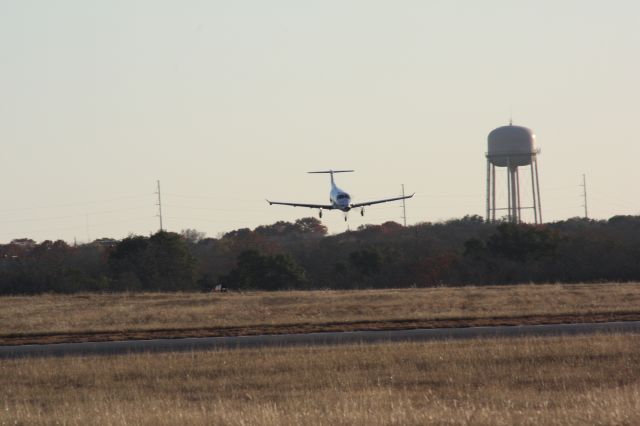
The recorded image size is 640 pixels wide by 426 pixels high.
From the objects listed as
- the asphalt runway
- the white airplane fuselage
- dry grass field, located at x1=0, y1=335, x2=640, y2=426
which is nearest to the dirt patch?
the asphalt runway

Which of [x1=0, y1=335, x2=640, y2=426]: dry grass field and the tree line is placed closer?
[x1=0, y1=335, x2=640, y2=426]: dry grass field

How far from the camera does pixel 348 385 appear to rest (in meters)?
30.2

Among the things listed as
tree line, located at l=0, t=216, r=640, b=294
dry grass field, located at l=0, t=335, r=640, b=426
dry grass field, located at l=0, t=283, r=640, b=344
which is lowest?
dry grass field, located at l=0, t=335, r=640, b=426

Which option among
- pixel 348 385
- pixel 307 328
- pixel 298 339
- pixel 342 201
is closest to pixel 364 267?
pixel 342 201

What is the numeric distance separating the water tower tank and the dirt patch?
87.2 m

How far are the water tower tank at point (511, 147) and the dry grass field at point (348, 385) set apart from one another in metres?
99.7

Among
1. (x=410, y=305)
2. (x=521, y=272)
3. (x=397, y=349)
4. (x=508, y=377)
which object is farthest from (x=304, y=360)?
(x=521, y=272)

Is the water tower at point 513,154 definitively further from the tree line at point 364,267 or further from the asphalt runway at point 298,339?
the asphalt runway at point 298,339

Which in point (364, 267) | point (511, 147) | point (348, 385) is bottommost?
point (348, 385)

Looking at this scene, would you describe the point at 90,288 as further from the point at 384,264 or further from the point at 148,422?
the point at 148,422

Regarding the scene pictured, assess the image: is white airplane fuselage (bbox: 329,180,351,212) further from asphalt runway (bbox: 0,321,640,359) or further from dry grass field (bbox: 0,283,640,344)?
asphalt runway (bbox: 0,321,640,359)

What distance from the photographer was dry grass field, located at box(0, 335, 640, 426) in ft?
→ 75.0

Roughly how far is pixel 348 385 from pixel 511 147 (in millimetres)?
111657

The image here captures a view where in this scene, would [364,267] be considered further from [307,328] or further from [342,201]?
[307,328]
